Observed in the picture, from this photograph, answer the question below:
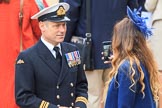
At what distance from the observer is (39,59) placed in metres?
4.89

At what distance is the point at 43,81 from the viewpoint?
4.86 meters

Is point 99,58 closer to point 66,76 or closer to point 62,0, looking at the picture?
point 62,0

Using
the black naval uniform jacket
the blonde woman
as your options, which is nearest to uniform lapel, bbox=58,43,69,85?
the black naval uniform jacket

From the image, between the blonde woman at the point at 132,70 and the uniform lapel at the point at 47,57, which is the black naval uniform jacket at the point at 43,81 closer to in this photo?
the uniform lapel at the point at 47,57

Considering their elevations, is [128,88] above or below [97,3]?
below

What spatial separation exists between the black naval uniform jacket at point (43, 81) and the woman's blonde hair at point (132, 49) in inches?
18.9

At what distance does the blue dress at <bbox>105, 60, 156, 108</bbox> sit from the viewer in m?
4.45

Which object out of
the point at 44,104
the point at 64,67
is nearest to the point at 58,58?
the point at 64,67

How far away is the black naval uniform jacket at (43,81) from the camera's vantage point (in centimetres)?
480

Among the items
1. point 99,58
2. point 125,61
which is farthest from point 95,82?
point 125,61

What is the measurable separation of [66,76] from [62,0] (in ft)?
6.45

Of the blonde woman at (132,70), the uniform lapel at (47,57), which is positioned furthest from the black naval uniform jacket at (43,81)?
the blonde woman at (132,70)

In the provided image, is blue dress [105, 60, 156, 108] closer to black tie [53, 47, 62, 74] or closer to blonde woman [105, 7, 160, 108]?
blonde woman [105, 7, 160, 108]

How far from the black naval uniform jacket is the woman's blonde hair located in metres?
0.48
